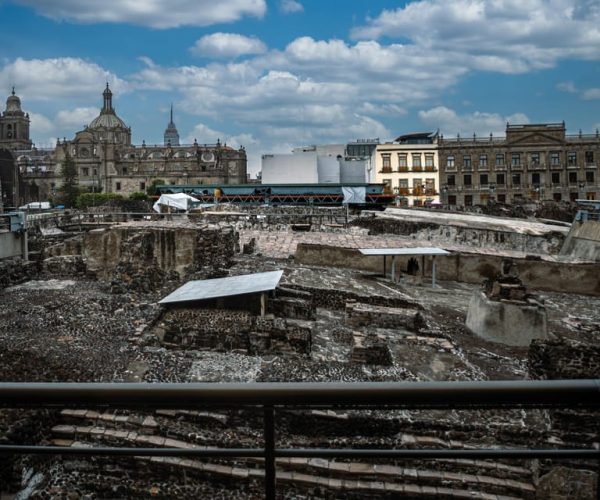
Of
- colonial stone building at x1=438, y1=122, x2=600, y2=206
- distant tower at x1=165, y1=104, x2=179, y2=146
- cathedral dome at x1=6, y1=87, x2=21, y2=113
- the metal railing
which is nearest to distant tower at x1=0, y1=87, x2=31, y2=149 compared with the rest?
cathedral dome at x1=6, y1=87, x2=21, y2=113

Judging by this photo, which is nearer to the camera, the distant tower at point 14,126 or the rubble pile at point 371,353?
the rubble pile at point 371,353

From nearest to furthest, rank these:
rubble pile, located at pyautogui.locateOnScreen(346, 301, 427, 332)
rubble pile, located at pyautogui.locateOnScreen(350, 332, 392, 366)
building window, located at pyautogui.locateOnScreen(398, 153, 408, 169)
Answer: rubble pile, located at pyautogui.locateOnScreen(350, 332, 392, 366) < rubble pile, located at pyautogui.locateOnScreen(346, 301, 427, 332) < building window, located at pyautogui.locateOnScreen(398, 153, 408, 169)

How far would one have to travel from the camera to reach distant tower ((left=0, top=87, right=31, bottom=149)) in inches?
3738

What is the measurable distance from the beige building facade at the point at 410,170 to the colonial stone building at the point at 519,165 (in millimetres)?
1087

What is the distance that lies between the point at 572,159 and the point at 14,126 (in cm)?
8807

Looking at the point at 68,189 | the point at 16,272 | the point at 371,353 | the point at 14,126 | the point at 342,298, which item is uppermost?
the point at 14,126

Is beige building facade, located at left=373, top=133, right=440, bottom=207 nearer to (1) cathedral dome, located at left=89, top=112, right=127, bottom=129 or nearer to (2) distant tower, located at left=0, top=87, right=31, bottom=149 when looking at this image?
(1) cathedral dome, located at left=89, top=112, right=127, bottom=129

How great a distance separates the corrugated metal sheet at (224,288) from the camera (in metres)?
10.1

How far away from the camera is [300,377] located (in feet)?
26.8

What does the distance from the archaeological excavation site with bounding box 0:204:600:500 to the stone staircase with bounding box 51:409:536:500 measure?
2cm

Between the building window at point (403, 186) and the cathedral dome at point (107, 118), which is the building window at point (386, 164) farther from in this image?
the cathedral dome at point (107, 118)

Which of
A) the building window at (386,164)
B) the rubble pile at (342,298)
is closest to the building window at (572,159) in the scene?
the building window at (386,164)

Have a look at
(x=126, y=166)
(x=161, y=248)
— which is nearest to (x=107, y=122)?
(x=126, y=166)

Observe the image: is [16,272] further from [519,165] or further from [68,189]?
[68,189]
